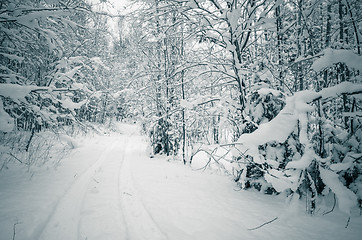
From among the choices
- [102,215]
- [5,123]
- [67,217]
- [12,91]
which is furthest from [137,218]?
[12,91]

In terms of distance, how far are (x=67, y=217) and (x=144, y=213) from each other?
126cm

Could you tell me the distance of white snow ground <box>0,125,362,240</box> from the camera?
2.50m

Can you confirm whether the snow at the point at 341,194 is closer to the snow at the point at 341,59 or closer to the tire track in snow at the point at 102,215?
the snow at the point at 341,59

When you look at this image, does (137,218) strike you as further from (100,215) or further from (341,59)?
(341,59)

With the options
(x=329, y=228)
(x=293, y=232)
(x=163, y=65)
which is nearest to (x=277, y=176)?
(x=293, y=232)

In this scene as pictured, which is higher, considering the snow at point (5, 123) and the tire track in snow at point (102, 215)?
the snow at point (5, 123)

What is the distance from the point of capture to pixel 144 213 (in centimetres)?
307

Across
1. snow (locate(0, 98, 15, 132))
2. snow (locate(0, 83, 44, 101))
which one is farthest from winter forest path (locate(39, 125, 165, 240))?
snow (locate(0, 83, 44, 101))

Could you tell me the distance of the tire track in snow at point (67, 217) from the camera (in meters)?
2.40

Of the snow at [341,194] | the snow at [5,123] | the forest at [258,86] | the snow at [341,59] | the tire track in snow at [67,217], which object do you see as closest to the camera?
the snow at [341,194]

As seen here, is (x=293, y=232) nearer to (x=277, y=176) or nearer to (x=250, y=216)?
(x=250, y=216)

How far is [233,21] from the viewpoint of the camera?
299cm

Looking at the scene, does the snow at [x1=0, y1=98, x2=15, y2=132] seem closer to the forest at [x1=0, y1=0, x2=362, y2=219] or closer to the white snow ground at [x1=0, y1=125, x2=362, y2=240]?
the forest at [x1=0, y1=0, x2=362, y2=219]

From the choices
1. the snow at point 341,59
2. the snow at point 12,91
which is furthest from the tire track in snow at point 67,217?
the snow at point 341,59
